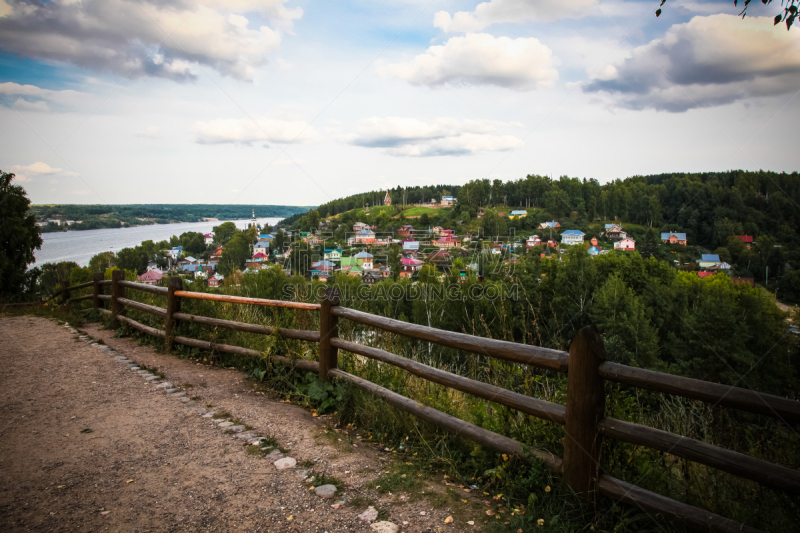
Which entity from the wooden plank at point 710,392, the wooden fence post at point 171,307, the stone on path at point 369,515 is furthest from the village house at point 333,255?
the wooden plank at point 710,392

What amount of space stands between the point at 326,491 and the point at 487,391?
4.03ft

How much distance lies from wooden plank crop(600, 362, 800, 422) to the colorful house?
47.4 metres

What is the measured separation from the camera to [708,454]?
6.38 ft

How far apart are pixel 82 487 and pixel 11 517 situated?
365 millimetres

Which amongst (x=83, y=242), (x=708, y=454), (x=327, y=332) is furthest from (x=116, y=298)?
(x=83, y=242)

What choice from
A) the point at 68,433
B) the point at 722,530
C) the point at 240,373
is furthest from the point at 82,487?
the point at 722,530

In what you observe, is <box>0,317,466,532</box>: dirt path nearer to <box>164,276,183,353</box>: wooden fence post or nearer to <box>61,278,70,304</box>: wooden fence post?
<box>164,276,183,353</box>: wooden fence post

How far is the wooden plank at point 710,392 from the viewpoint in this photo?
175 cm

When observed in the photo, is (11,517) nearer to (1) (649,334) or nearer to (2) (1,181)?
(2) (1,181)

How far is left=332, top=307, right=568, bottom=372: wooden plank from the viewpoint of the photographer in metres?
2.51

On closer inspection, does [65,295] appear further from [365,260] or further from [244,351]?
[365,260]

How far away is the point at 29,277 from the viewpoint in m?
21.1

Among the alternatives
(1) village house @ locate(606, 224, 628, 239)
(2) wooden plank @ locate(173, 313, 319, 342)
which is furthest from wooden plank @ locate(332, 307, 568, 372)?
(1) village house @ locate(606, 224, 628, 239)

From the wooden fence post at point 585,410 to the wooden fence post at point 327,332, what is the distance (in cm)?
243
